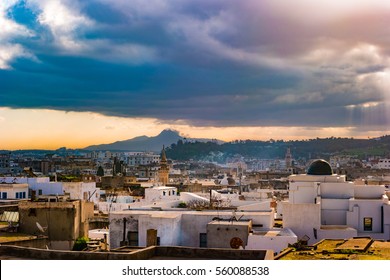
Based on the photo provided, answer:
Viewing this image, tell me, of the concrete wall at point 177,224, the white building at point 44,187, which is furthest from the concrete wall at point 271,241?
the white building at point 44,187

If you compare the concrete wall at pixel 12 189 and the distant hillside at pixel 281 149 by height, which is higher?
the distant hillside at pixel 281 149

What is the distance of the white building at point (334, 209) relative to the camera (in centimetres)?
1370

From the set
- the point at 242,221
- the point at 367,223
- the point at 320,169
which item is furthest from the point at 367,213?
the point at 242,221

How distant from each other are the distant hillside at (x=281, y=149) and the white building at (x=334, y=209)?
21.9m

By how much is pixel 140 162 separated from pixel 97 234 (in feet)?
269

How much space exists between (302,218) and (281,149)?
55.3 m

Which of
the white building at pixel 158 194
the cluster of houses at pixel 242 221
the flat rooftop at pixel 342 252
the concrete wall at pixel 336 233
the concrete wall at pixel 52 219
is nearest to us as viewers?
the flat rooftop at pixel 342 252

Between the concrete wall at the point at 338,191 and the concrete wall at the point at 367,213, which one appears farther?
the concrete wall at the point at 338,191

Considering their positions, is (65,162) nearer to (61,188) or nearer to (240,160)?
(240,160)

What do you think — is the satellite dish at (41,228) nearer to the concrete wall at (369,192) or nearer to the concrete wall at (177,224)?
the concrete wall at (177,224)

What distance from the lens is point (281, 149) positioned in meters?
68.6

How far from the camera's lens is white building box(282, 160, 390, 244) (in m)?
13.7

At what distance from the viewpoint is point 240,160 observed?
80.8 meters

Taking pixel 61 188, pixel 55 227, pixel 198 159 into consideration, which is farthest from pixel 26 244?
pixel 198 159
